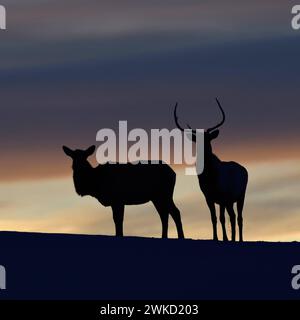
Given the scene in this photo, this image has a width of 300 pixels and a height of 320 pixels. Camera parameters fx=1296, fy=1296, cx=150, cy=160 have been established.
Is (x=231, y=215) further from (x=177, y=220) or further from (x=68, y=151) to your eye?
(x=68, y=151)

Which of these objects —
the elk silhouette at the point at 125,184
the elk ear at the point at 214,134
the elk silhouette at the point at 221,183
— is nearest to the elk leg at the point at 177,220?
the elk silhouette at the point at 125,184

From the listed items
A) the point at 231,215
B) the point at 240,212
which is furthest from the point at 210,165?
the point at 240,212

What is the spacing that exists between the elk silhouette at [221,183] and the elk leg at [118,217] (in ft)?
7.16

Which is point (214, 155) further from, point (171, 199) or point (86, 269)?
point (86, 269)

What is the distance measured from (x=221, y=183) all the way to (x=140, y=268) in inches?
280

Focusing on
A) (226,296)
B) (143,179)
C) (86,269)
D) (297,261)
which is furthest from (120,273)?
(143,179)

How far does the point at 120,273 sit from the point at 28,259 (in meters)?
2.10

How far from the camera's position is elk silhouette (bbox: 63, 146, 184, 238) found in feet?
106

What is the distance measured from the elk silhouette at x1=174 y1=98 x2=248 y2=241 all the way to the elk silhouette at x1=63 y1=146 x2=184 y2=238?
3.57 feet

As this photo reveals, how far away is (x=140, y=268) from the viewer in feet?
86.3

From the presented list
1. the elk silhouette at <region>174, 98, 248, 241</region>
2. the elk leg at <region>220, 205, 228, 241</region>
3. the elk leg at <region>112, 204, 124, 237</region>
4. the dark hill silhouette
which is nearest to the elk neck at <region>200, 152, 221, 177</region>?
the elk silhouette at <region>174, 98, 248, 241</region>

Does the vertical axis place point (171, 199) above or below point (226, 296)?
above

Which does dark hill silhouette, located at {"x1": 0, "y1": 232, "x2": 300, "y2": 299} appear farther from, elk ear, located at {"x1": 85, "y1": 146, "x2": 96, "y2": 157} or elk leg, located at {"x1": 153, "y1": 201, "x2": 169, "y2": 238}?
elk leg, located at {"x1": 153, "y1": 201, "x2": 169, "y2": 238}
